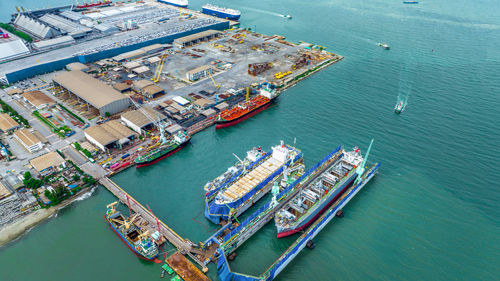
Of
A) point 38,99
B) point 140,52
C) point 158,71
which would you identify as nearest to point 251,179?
point 158,71

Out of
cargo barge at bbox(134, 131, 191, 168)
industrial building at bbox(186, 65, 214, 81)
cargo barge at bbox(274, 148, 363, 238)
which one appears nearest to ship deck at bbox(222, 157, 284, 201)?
cargo barge at bbox(274, 148, 363, 238)

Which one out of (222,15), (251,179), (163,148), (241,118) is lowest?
(163,148)

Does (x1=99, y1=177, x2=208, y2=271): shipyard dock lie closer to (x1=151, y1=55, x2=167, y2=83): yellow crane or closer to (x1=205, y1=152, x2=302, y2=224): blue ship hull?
(x1=205, y1=152, x2=302, y2=224): blue ship hull

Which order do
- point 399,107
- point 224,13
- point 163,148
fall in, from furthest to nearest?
point 224,13
point 399,107
point 163,148

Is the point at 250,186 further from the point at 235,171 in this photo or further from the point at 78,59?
the point at 78,59

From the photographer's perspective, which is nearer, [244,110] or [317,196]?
[317,196]

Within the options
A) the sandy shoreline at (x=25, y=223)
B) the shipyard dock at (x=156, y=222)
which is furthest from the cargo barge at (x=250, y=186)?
the sandy shoreline at (x=25, y=223)
